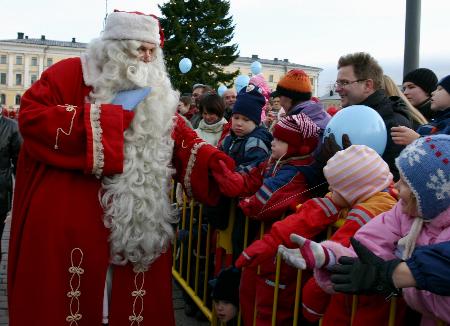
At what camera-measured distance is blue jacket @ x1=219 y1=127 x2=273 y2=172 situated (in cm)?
337

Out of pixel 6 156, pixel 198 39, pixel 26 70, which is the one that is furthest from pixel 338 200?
pixel 26 70

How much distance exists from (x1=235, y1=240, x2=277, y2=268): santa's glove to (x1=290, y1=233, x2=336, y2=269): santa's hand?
16.6 inches

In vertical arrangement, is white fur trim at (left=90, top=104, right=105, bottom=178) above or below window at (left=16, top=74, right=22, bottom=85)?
below

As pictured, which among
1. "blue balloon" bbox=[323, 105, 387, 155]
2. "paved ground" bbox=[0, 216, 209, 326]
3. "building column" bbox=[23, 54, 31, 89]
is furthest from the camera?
"building column" bbox=[23, 54, 31, 89]

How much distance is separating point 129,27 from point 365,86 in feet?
5.40

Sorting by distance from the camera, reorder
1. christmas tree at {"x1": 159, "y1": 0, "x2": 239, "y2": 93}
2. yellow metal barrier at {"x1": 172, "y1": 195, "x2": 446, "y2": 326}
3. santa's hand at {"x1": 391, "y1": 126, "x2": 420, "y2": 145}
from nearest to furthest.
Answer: yellow metal barrier at {"x1": 172, "y1": 195, "x2": 446, "y2": 326}, santa's hand at {"x1": 391, "y1": 126, "x2": 420, "y2": 145}, christmas tree at {"x1": 159, "y1": 0, "x2": 239, "y2": 93}

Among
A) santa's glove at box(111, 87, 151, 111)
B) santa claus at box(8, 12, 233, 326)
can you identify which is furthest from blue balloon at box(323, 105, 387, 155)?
santa's glove at box(111, 87, 151, 111)

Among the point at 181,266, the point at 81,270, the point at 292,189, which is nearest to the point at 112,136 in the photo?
the point at 81,270

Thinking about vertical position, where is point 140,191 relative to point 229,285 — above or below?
above

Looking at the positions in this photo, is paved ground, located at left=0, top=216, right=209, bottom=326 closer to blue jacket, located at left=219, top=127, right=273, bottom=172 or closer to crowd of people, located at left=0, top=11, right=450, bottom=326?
crowd of people, located at left=0, top=11, right=450, bottom=326

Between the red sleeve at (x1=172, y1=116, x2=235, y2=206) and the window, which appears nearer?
the red sleeve at (x1=172, y1=116, x2=235, y2=206)

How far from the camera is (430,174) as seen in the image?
5.42ft

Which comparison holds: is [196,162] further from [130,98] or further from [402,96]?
[402,96]

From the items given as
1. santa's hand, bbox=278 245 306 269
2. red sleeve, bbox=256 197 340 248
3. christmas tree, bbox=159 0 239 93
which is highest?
christmas tree, bbox=159 0 239 93
